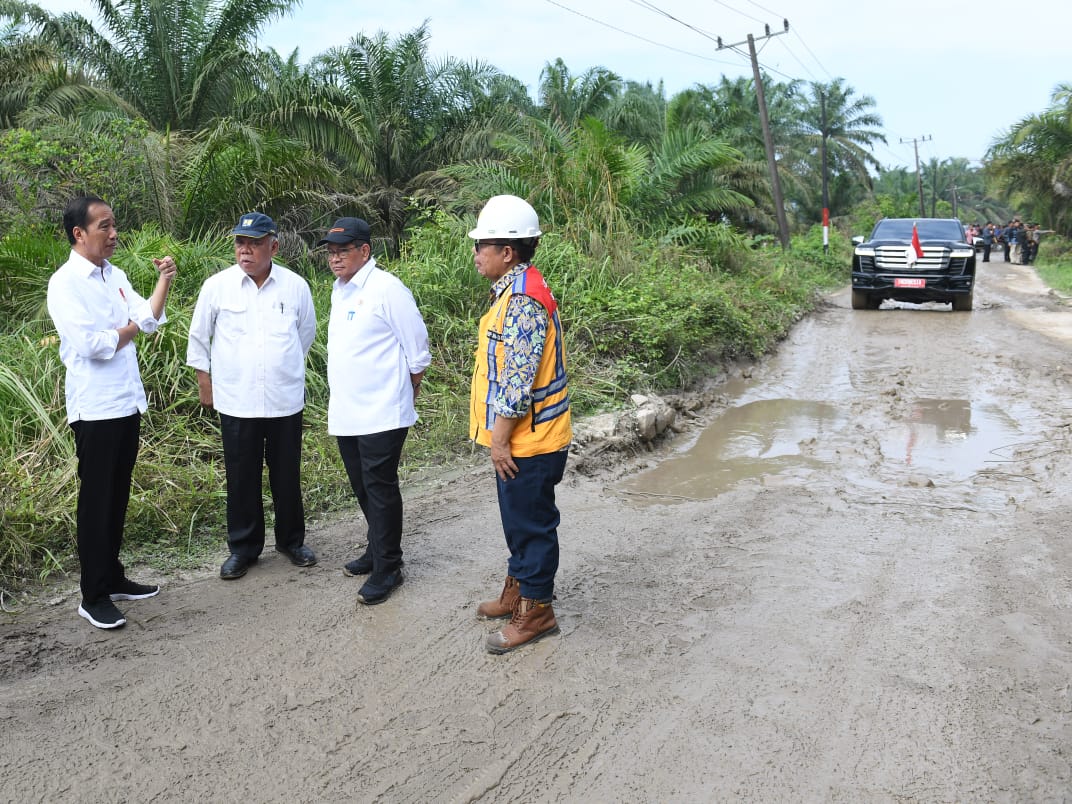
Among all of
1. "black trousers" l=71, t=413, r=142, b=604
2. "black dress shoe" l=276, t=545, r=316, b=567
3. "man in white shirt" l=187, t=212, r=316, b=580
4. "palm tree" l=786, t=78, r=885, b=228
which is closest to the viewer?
"black trousers" l=71, t=413, r=142, b=604

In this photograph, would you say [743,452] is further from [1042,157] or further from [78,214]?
[1042,157]

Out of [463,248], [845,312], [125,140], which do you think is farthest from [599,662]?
[845,312]

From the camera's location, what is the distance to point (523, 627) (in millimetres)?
3869

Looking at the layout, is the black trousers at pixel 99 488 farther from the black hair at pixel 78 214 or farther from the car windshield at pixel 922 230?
the car windshield at pixel 922 230

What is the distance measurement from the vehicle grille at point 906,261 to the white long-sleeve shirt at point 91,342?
1477 cm

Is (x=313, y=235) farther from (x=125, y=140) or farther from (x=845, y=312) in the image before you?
(x=845, y=312)

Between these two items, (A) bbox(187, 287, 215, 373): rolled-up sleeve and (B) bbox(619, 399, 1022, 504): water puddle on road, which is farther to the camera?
(B) bbox(619, 399, 1022, 504): water puddle on road

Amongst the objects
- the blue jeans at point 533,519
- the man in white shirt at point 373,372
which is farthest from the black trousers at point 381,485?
the blue jeans at point 533,519

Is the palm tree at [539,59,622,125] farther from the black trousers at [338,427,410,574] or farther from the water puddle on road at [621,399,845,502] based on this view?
the black trousers at [338,427,410,574]

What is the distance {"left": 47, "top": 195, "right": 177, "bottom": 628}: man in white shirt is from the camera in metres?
4.00

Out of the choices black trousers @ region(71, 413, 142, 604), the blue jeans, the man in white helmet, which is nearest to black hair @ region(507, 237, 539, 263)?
the man in white helmet

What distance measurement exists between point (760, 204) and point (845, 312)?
17.7 meters

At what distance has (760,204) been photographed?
34000mm

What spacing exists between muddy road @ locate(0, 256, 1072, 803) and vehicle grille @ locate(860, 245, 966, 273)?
1046 centimetres
